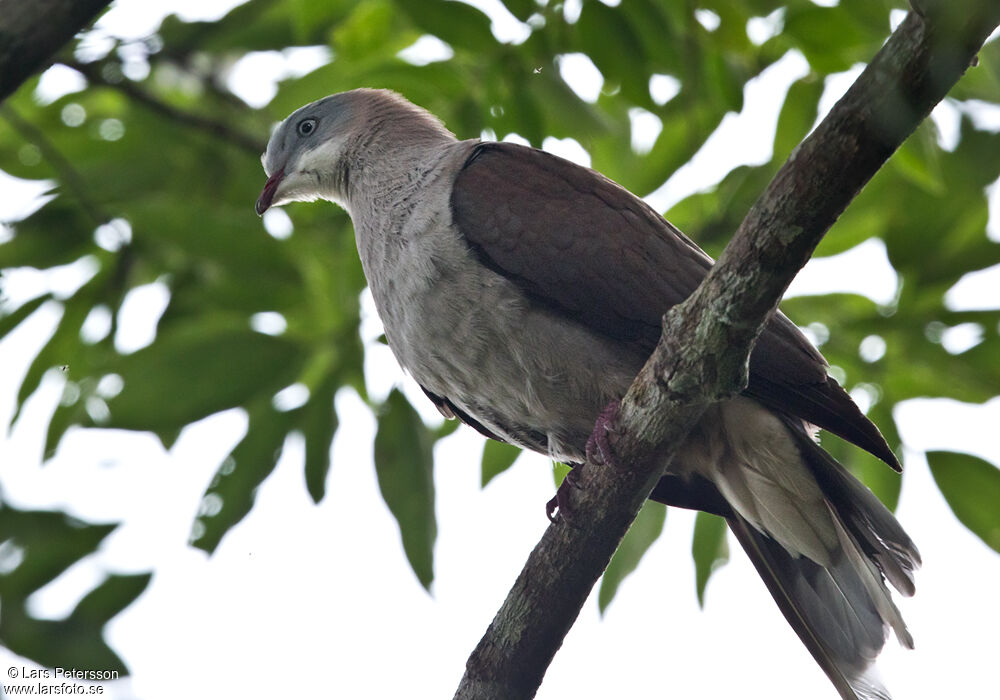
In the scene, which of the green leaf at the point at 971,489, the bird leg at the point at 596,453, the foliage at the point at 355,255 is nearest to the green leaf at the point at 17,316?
the foliage at the point at 355,255

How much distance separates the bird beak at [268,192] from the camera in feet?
12.4

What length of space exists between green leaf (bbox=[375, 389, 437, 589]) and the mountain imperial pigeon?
0.22 m

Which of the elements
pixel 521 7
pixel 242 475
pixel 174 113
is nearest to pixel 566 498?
pixel 242 475

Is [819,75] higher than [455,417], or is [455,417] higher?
[819,75]

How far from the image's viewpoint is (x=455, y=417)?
11.3ft

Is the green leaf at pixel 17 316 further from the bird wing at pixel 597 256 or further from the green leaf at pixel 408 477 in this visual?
the bird wing at pixel 597 256

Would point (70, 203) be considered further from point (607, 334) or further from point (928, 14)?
point (928, 14)

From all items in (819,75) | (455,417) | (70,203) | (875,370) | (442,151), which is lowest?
(70,203)

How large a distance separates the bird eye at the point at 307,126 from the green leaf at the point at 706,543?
195 centimetres

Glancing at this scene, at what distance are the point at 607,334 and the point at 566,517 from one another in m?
0.59

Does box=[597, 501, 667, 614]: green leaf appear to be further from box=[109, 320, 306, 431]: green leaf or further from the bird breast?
box=[109, 320, 306, 431]: green leaf

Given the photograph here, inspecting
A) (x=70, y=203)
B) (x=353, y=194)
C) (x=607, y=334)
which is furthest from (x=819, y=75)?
(x=70, y=203)

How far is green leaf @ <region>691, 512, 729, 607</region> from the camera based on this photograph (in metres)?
3.32

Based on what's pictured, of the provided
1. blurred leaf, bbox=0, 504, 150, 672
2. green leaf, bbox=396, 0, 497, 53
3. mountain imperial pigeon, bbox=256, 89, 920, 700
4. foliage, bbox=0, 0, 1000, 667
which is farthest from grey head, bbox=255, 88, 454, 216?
blurred leaf, bbox=0, 504, 150, 672
